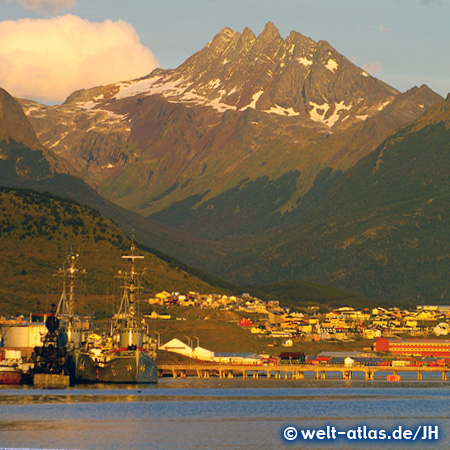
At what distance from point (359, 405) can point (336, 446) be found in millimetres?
57001

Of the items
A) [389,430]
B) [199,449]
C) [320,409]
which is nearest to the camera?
[199,449]

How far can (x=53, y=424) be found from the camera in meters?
162

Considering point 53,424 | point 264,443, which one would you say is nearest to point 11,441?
point 53,424

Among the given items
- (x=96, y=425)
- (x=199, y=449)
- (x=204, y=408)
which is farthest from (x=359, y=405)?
(x=199, y=449)

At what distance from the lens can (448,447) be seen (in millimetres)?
140500

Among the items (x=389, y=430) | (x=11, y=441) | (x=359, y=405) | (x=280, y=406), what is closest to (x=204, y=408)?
(x=280, y=406)

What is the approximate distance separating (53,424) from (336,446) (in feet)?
132

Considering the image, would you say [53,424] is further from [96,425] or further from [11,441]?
[11,441]

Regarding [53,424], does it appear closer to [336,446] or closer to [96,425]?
[96,425]

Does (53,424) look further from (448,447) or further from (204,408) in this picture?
(448,447)

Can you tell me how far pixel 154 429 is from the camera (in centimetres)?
15975

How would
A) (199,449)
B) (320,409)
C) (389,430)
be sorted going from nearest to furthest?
(199,449), (389,430), (320,409)

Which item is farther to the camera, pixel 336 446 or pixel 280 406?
pixel 280 406

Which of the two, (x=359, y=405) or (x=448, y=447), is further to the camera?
(x=359, y=405)
